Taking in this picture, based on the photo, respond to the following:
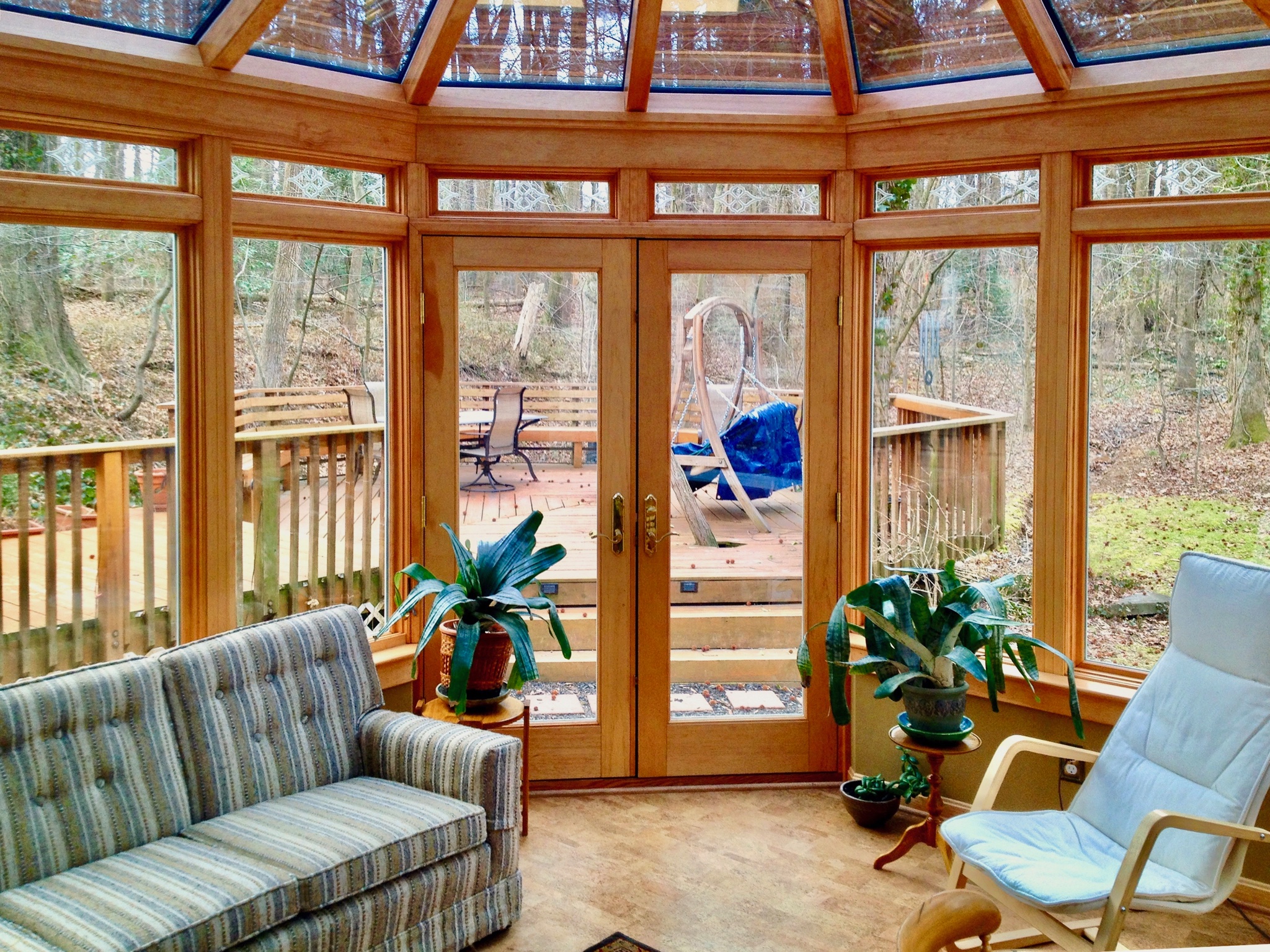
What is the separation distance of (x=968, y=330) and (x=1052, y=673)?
1.30m

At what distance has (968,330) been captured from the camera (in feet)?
13.9

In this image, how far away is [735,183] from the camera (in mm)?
4461

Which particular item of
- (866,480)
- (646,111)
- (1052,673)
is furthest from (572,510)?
(1052,673)

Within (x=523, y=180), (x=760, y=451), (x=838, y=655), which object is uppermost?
(x=523, y=180)

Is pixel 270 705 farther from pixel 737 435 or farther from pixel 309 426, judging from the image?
pixel 737 435

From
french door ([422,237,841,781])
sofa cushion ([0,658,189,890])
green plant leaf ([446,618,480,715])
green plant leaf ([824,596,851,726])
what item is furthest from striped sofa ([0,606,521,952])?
green plant leaf ([824,596,851,726])

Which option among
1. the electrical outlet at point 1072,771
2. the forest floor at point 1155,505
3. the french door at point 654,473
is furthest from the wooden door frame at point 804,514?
the electrical outlet at point 1072,771

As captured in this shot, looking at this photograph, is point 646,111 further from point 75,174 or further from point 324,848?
point 324,848

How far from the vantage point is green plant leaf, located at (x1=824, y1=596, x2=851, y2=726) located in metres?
3.79

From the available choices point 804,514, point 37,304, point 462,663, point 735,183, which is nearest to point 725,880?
point 462,663

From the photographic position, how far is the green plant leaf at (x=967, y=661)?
3494mm

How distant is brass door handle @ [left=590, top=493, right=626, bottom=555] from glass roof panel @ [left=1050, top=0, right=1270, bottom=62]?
7.52ft

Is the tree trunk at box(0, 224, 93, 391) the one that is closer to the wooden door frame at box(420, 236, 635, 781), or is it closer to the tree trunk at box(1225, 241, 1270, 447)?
the wooden door frame at box(420, 236, 635, 781)

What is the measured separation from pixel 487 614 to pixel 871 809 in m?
1.57
